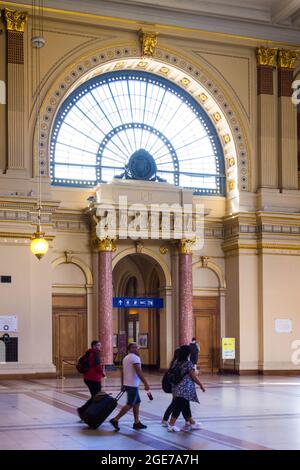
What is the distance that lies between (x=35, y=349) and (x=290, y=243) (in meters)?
9.49

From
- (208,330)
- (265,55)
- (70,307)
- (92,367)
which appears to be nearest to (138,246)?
(70,307)

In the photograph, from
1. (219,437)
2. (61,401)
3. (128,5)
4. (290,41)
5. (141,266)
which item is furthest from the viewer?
(141,266)

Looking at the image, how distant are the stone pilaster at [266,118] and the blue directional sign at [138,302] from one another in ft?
17.7

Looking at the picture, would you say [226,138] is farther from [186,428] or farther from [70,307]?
[186,428]

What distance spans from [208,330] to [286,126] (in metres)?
7.64

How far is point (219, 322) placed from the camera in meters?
30.1

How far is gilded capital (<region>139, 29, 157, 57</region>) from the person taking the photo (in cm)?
2831

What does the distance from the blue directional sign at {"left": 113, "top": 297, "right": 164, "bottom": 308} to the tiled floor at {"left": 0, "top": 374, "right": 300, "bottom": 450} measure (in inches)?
238

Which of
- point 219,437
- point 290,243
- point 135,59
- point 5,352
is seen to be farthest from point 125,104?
point 219,437

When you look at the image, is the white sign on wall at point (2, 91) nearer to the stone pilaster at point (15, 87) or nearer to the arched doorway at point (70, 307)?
the stone pilaster at point (15, 87)

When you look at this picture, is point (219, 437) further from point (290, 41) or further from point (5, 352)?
point (290, 41)

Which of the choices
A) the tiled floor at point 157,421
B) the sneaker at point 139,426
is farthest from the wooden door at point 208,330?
the sneaker at point 139,426

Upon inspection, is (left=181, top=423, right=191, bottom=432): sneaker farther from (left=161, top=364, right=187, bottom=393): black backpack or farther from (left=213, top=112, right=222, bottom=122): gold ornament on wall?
(left=213, top=112, right=222, bottom=122): gold ornament on wall

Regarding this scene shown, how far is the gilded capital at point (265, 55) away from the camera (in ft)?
97.7
